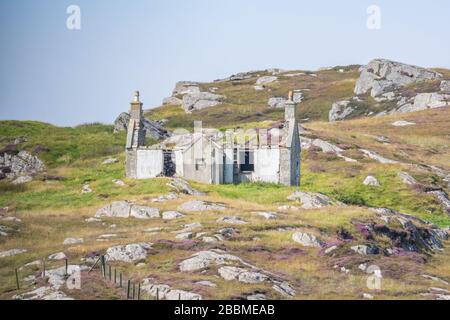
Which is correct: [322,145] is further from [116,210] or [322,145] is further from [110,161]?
[116,210]

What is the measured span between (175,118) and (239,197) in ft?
302

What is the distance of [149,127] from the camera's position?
11256 centimetres

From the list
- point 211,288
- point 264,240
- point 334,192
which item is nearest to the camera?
point 211,288

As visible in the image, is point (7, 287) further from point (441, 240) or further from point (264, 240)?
point (441, 240)

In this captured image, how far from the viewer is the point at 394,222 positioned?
70.3 metres

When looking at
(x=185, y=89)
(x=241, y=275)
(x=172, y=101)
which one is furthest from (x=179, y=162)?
(x=185, y=89)

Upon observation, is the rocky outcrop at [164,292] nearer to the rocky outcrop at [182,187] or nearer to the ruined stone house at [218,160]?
the rocky outcrop at [182,187]

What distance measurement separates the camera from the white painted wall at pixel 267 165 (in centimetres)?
8138

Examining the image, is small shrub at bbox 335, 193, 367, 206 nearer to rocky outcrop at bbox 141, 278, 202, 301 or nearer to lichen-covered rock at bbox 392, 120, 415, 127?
rocky outcrop at bbox 141, 278, 202, 301

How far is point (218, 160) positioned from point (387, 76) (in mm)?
98297

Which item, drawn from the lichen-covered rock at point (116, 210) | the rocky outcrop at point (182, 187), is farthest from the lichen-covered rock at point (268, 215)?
the lichen-covered rock at point (116, 210)

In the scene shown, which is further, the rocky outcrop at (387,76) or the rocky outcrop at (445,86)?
the rocky outcrop at (387,76)

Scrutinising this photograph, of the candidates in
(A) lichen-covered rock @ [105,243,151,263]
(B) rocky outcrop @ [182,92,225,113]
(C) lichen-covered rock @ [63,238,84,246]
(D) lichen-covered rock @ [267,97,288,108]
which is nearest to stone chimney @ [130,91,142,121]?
(C) lichen-covered rock @ [63,238,84,246]
